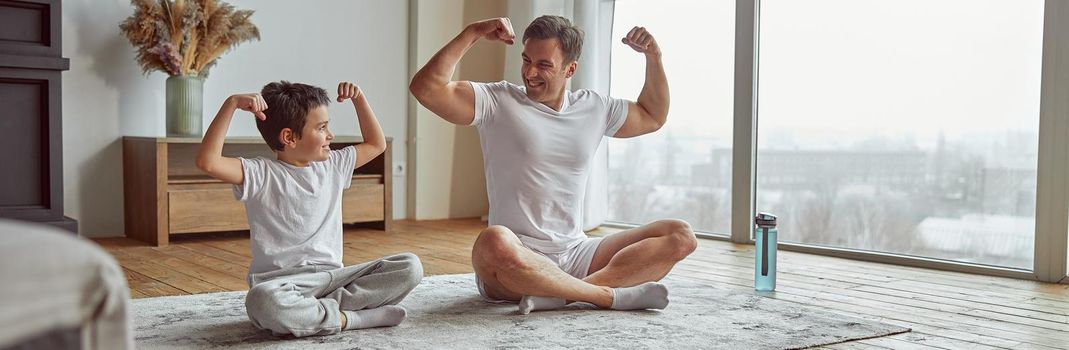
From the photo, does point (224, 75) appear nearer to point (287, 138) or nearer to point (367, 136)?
point (367, 136)

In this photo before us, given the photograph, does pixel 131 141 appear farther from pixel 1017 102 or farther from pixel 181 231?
pixel 1017 102

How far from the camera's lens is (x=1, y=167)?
3.36m

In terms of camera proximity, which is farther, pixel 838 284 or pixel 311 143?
pixel 838 284

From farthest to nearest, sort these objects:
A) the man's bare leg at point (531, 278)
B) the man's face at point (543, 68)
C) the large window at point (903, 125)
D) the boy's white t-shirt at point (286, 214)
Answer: the large window at point (903, 125)
the man's face at point (543, 68)
the man's bare leg at point (531, 278)
the boy's white t-shirt at point (286, 214)

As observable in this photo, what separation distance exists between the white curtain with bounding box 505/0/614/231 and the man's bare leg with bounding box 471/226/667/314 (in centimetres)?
220

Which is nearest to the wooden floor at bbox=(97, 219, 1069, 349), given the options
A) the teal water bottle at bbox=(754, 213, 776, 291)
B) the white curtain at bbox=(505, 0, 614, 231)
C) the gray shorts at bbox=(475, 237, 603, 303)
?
the teal water bottle at bbox=(754, 213, 776, 291)

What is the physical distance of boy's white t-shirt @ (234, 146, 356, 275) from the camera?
2.12 meters

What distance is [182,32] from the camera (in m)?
4.04

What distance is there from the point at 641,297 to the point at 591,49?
243 centimetres

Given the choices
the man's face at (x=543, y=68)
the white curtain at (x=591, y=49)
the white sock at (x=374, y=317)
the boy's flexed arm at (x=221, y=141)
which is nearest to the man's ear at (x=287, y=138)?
the boy's flexed arm at (x=221, y=141)

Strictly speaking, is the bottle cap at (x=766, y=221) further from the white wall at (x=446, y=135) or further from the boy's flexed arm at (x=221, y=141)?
the white wall at (x=446, y=135)

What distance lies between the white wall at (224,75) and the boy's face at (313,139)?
231cm

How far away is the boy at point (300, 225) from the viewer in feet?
6.70

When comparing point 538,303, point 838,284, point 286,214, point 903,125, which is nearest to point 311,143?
point 286,214
